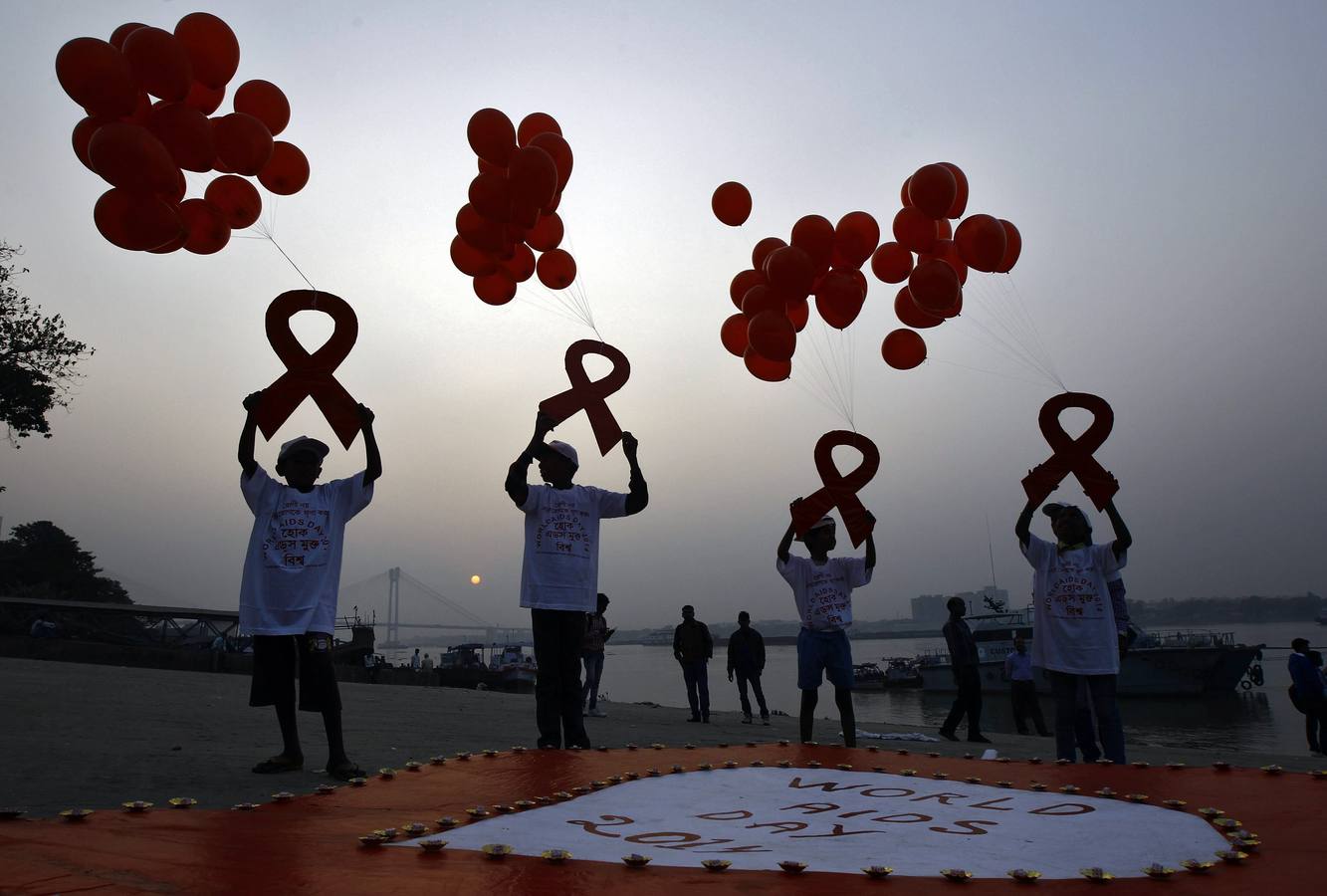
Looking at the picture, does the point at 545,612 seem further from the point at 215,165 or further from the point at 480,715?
the point at 480,715

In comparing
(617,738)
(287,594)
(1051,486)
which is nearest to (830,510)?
(1051,486)

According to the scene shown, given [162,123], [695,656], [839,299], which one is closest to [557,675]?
[839,299]

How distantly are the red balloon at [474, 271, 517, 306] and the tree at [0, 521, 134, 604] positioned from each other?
38250 mm

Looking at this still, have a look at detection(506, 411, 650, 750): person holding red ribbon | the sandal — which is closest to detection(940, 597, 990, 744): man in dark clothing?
detection(506, 411, 650, 750): person holding red ribbon

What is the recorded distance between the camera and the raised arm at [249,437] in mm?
4543

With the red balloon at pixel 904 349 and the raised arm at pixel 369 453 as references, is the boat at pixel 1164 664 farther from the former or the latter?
the raised arm at pixel 369 453

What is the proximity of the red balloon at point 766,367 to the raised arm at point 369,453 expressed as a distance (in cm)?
388

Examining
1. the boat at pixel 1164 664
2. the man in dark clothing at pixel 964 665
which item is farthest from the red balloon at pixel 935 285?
the boat at pixel 1164 664

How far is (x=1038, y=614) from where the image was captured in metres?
5.48

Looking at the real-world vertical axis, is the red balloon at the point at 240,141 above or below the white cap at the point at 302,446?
above

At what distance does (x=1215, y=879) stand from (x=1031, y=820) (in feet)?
2.62

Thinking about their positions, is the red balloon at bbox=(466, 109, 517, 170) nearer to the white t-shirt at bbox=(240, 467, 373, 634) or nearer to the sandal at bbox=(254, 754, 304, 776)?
the white t-shirt at bbox=(240, 467, 373, 634)

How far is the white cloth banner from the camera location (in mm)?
2373

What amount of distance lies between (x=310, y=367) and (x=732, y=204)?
4.36 m
